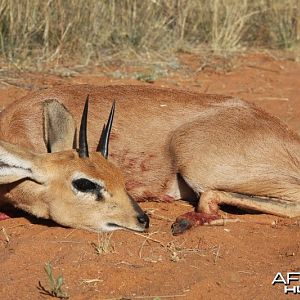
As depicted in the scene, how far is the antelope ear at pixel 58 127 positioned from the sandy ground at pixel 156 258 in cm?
64

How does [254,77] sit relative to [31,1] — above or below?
below

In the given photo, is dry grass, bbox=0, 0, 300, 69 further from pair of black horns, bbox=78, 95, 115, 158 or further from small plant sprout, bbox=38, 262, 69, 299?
small plant sprout, bbox=38, 262, 69, 299

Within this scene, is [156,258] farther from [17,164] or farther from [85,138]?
[17,164]

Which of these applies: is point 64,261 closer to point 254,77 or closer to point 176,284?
point 176,284

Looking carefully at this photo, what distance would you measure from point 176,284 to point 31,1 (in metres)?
6.56

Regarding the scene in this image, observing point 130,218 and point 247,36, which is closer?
point 130,218

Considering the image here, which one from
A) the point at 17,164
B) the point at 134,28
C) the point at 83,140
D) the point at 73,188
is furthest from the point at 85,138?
the point at 134,28

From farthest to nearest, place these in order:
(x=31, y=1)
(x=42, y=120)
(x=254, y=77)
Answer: (x=254, y=77), (x=31, y=1), (x=42, y=120)

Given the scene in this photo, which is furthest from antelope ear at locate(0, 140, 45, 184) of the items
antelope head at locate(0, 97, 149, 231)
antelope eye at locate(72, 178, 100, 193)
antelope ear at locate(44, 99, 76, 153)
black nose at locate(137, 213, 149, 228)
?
black nose at locate(137, 213, 149, 228)

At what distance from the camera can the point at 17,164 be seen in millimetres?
6105

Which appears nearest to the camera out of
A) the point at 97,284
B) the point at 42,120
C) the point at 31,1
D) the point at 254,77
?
the point at 97,284

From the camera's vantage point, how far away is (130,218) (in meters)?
6.19

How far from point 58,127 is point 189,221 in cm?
131

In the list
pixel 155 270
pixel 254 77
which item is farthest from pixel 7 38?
pixel 155 270
